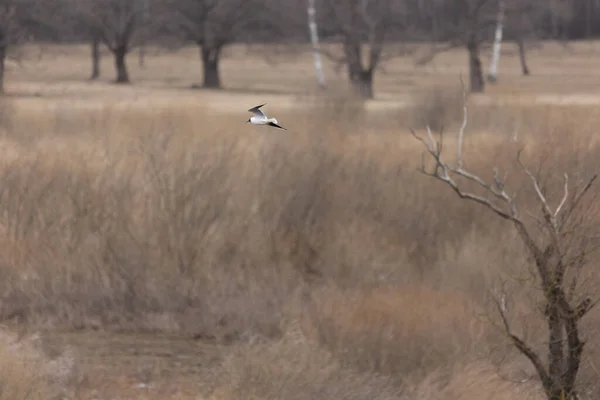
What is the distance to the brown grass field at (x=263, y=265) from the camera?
10.8 meters

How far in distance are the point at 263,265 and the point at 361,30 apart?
25.0 m

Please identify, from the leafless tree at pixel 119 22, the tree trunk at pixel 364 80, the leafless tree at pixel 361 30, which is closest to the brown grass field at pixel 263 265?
the tree trunk at pixel 364 80

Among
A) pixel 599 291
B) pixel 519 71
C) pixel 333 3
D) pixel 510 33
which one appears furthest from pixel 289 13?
pixel 599 291

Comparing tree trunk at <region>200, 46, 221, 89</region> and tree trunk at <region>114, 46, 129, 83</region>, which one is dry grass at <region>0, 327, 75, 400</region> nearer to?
tree trunk at <region>200, 46, 221, 89</region>

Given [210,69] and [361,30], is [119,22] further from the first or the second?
[361,30]

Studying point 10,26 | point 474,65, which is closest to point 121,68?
point 10,26

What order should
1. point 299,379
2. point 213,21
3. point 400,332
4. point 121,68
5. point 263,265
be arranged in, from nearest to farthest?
point 299,379 < point 400,332 < point 263,265 < point 213,21 < point 121,68

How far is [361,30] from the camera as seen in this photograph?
125ft

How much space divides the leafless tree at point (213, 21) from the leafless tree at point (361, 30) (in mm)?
4137

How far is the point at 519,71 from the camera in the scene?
54.8 metres

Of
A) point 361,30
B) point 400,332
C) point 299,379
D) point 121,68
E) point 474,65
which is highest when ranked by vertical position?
point 361,30

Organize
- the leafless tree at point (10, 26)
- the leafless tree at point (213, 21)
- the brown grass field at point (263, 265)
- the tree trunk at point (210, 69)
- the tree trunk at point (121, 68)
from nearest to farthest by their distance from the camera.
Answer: the brown grass field at point (263, 265) < the leafless tree at point (10, 26) < the tree trunk at point (210, 69) < the leafless tree at point (213, 21) < the tree trunk at point (121, 68)

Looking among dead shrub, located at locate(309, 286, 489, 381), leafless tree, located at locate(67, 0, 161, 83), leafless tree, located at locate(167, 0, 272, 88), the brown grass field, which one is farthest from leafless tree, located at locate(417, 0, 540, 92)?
dead shrub, located at locate(309, 286, 489, 381)

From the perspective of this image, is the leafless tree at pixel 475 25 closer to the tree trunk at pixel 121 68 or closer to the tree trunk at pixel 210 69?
the tree trunk at pixel 210 69
